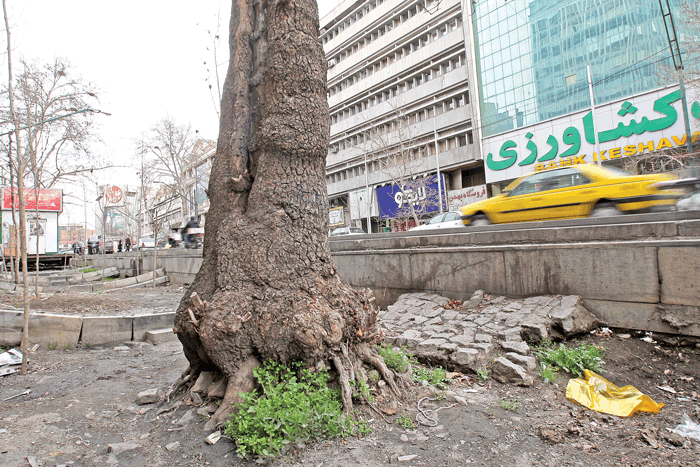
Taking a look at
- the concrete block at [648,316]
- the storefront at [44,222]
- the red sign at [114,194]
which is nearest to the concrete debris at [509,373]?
the concrete block at [648,316]

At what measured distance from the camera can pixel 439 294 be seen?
21.6 feet

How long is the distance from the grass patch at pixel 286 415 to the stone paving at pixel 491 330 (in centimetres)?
159

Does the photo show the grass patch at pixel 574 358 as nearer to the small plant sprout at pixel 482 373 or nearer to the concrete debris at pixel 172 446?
the small plant sprout at pixel 482 373

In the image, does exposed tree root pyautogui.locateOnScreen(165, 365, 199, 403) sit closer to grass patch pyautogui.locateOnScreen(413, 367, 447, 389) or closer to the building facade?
grass patch pyautogui.locateOnScreen(413, 367, 447, 389)

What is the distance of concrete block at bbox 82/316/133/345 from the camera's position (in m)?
6.58

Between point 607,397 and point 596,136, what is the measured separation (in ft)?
88.1

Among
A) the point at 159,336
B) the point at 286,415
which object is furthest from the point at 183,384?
the point at 159,336

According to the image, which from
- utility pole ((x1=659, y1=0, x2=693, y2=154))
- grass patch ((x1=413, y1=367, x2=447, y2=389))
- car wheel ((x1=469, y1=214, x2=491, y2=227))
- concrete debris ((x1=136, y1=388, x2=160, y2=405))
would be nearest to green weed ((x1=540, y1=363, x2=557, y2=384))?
grass patch ((x1=413, y1=367, x2=447, y2=389))

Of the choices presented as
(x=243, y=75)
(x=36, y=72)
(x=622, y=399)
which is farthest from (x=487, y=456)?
(x=36, y=72)

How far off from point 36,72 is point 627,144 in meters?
32.0

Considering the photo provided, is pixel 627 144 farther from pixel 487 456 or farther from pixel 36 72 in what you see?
pixel 36 72

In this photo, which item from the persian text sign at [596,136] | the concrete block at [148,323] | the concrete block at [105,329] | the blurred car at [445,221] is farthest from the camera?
the persian text sign at [596,136]

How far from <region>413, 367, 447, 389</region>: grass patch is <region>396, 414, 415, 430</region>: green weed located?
2.24 ft

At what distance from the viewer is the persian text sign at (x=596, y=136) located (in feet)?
76.2
